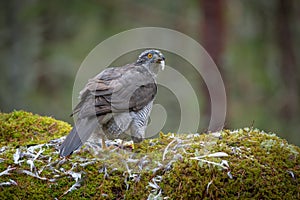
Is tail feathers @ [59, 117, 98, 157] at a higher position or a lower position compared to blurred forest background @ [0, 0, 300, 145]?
lower

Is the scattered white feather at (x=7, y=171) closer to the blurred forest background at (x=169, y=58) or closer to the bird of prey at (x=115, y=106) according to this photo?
the bird of prey at (x=115, y=106)

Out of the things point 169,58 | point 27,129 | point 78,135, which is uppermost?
point 169,58

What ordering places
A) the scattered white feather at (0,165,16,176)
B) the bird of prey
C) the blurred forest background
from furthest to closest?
the blurred forest background, the bird of prey, the scattered white feather at (0,165,16,176)

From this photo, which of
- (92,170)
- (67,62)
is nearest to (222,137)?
(92,170)

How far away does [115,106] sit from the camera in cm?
446

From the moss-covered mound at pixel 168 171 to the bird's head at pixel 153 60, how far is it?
4.95 ft

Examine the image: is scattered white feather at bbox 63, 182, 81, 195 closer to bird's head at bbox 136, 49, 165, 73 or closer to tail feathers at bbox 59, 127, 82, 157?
tail feathers at bbox 59, 127, 82, 157

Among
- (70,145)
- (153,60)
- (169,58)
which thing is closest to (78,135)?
(70,145)

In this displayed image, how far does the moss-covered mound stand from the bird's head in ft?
4.95

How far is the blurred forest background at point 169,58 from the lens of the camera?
1121 centimetres

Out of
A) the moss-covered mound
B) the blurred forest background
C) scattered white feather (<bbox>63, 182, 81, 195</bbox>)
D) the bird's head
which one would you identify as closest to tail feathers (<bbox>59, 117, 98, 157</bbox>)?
the moss-covered mound

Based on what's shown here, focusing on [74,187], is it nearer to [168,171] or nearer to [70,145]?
[70,145]

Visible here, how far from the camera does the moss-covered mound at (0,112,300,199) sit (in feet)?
11.3

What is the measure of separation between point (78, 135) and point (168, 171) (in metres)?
0.85
